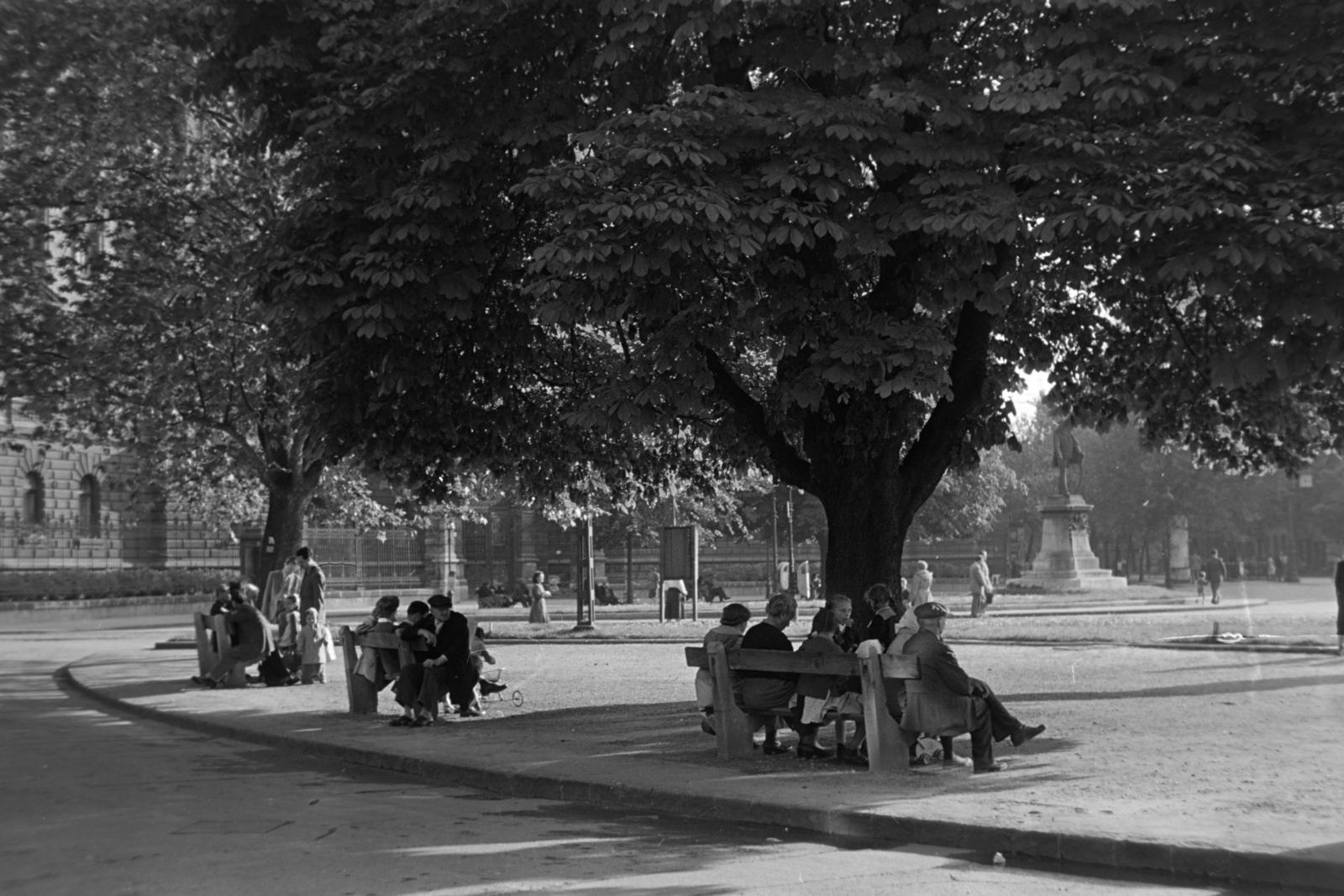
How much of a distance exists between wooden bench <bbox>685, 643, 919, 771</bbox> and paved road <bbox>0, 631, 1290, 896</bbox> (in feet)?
6.47

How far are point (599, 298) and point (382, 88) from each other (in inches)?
126

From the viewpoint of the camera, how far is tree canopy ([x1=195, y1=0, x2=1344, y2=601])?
34.1 ft

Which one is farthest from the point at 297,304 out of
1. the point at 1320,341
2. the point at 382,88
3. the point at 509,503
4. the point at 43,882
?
the point at 509,503

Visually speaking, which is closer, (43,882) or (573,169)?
(43,882)

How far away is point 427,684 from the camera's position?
15.2 metres

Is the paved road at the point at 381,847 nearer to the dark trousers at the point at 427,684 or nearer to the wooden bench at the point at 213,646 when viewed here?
the dark trousers at the point at 427,684

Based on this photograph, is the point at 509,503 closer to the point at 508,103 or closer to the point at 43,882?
the point at 508,103

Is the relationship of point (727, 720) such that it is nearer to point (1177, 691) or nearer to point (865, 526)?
point (865, 526)

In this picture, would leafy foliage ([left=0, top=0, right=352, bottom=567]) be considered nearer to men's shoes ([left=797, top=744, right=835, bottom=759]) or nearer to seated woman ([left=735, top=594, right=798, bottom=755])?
seated woman ([left=735, top=594, right=798, bottom=755])

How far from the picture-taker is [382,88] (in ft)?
41.6

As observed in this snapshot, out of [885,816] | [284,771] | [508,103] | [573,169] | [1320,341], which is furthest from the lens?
[508,103]

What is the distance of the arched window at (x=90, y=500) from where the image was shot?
5525 cm

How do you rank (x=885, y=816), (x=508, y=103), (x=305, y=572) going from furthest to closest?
1. (x=305, y=572)
2. (x=508, y=103)
3. (x=885, y=816)

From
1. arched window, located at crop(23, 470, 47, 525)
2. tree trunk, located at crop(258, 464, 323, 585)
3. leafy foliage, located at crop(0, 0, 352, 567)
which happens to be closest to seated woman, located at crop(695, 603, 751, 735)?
leafy foliage, located at crop(0, 0, 352, 567)
